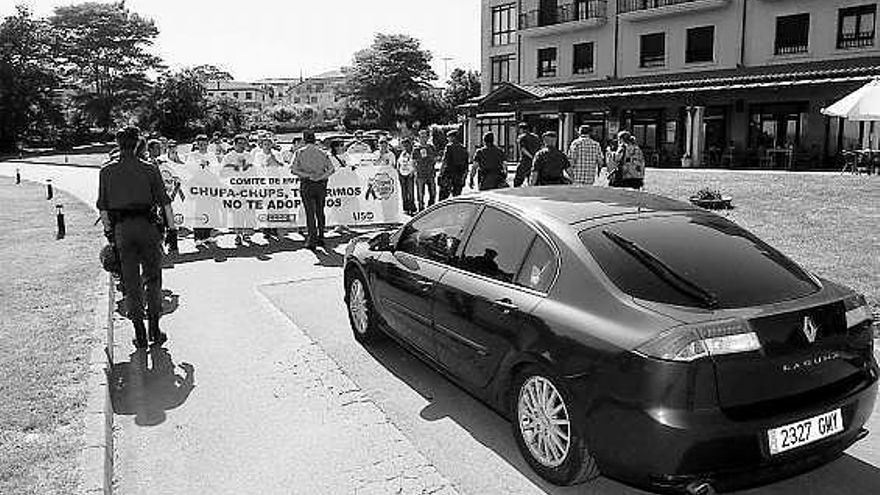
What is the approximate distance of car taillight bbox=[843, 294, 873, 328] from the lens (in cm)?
381

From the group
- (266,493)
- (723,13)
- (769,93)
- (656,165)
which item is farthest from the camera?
(723,13)

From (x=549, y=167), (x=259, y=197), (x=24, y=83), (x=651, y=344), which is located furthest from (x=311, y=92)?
(x=651, y=344)

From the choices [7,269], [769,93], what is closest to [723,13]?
[769,93]

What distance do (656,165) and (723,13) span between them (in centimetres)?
877

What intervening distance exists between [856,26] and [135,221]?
1289 inches

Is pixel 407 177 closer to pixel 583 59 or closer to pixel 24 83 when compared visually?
pixel 583 59

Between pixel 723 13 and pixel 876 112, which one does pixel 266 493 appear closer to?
pixel 876 112

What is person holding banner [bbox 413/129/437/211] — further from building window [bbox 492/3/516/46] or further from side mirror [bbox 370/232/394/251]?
building window [bbox 492/3/516/46]

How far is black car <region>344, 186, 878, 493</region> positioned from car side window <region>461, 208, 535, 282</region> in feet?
0.03

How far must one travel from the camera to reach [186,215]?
12.7 meters

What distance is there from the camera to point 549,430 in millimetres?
3965

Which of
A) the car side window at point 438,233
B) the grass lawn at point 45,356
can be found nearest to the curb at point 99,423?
the grass lawn at point 45,356

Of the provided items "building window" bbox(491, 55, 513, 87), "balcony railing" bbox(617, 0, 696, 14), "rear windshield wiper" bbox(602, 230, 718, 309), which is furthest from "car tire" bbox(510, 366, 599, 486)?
"building window" bbox(491, 55, 513, 87)

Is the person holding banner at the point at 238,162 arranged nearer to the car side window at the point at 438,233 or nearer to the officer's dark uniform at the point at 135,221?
the officer's dark uniform at the point at 135,221
